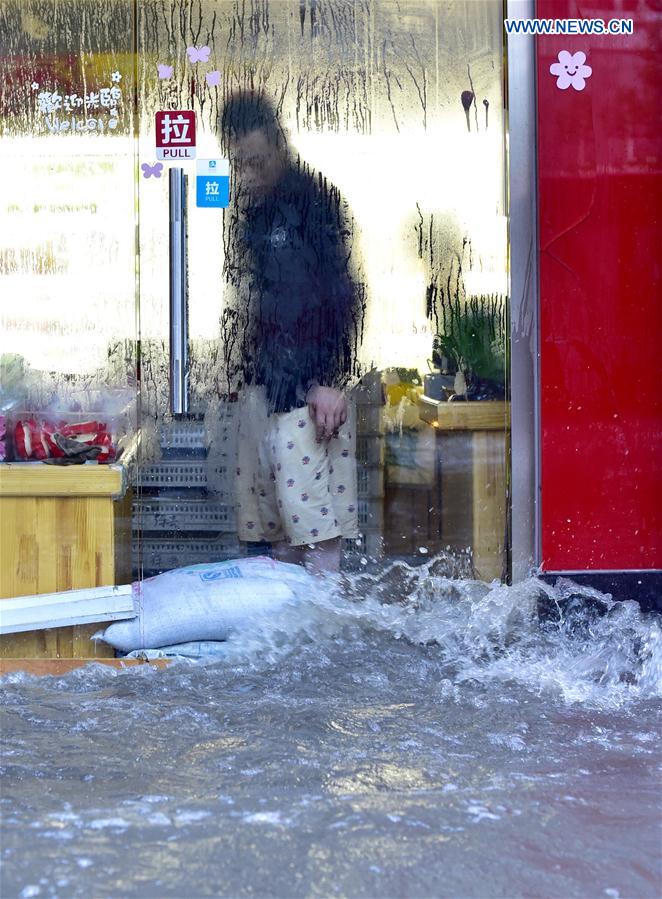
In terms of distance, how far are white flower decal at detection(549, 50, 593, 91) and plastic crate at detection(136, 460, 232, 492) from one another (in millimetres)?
2105

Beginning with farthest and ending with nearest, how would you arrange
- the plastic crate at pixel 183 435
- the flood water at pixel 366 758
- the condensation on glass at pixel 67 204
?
the plastic crate at pixel 183 435 < the condensation on glass at pixel 67 204 < the flood water at pixel 366 758

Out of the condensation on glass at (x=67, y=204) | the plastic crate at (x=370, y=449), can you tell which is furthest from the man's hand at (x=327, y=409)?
the condensation on glass at (x=67, y=204)

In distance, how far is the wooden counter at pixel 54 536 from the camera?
451 cm

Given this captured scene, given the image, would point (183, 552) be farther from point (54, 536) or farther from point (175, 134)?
point (175, 134)

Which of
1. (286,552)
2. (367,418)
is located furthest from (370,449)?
(286,552)

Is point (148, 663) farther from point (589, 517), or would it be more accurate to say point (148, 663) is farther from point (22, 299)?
point (589, 517)

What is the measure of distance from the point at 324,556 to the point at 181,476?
2.28ft

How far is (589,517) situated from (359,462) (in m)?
1.00

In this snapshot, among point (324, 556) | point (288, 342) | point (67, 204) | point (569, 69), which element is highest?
point (569, 69)

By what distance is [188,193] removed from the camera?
4.66m

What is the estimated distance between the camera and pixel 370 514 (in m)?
4.83

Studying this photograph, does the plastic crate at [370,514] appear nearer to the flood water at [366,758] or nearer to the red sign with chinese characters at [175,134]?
the flood water at [366,758]

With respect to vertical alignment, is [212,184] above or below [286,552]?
above

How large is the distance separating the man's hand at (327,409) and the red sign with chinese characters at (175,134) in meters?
1.10
